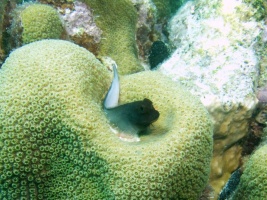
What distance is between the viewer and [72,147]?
2842 millimetres

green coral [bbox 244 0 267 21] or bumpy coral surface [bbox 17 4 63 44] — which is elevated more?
green coral [bbox 244 0 267 21]

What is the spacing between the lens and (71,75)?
299 cm

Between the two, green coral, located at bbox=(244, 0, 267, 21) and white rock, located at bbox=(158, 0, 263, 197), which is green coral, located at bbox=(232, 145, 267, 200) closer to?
white rock, located at bbox=(158, 0, 263, 197)

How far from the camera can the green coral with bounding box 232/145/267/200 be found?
308 centimetres

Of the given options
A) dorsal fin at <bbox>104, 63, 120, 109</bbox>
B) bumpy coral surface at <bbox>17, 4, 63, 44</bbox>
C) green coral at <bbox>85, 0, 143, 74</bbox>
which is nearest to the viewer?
dorsal fin at <bbox>104, 63, 120, 109</bbox>

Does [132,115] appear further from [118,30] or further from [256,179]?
[118,30]

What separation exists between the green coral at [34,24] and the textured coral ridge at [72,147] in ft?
3.44

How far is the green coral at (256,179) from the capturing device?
3.08 m

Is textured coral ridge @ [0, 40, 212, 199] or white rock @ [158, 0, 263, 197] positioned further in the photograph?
white rock @ [158, 0, 263, 197]

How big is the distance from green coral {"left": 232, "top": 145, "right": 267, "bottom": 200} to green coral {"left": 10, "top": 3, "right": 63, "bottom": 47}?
3282 millimetres

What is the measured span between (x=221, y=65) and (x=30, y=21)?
3061 millimetres

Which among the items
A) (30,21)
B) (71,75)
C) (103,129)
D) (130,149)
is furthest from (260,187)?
(30,21)

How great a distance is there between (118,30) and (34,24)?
1586 millimetres

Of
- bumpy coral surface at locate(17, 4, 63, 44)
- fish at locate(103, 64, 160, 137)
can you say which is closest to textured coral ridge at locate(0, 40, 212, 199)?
fish at locate(103, 64, 160, 137)
